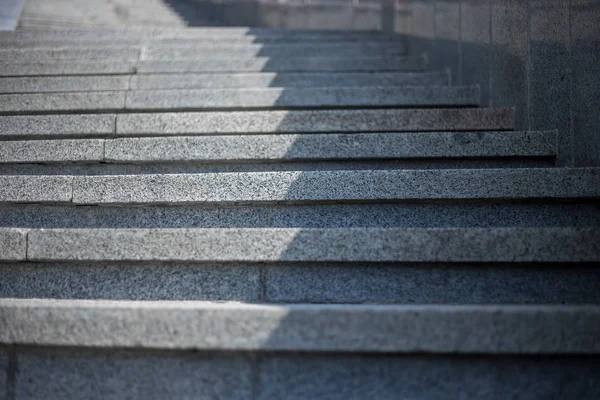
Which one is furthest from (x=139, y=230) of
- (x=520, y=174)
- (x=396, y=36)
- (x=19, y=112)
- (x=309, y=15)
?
(x=309, y=15)

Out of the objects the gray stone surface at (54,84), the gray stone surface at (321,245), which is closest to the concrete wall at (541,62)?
the gray stone surface at (321,245)

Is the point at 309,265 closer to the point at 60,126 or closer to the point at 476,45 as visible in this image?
the point at 60,126

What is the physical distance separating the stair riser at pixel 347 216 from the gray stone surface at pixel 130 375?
871 millimetres

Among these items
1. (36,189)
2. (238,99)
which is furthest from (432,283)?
(238,99)

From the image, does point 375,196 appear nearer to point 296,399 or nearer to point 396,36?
point 296,399

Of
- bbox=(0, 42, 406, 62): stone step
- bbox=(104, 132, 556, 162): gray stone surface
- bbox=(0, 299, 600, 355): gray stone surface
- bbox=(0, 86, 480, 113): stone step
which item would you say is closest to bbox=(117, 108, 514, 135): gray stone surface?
bbox=(104, 132, 556, 162): gray stone surface

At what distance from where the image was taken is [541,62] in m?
3.81

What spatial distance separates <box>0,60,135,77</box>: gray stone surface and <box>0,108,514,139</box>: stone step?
1.22 m

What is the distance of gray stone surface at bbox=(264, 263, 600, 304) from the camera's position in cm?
274

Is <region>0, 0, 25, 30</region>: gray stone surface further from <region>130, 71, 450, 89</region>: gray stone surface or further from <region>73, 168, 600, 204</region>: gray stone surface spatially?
<region>73, 168, 600, 204</region>: gray stone surface

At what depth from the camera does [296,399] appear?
240cm

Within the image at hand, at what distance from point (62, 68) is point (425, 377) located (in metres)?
4.06

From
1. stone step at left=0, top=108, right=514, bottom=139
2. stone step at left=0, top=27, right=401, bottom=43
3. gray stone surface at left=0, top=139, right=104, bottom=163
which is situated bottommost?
gray stone surface at left=0, top=139, right=104, bottom=163

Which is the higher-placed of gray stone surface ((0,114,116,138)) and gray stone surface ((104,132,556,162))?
gray stone surface ((0,114,116,138))
